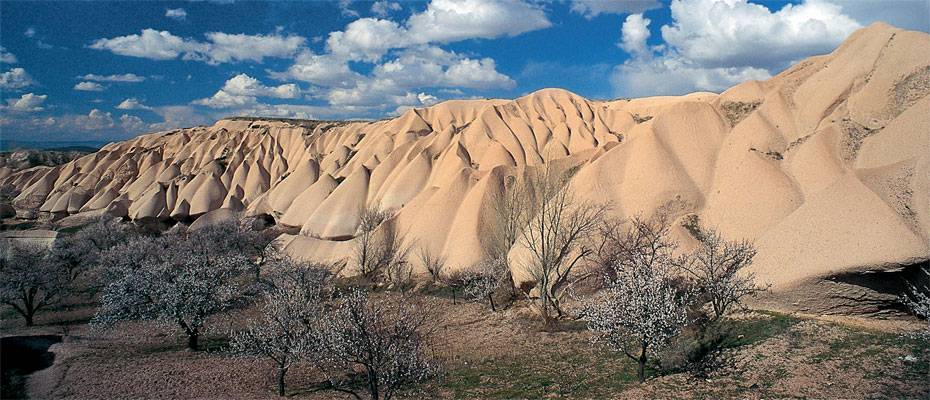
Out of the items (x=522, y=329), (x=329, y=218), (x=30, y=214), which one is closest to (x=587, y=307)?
(x=522, y=329)

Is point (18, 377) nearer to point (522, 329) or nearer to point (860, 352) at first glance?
point (522, 329)

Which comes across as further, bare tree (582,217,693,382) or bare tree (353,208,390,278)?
bare tree (353,208,390,278)

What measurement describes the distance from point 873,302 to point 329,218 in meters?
39.4

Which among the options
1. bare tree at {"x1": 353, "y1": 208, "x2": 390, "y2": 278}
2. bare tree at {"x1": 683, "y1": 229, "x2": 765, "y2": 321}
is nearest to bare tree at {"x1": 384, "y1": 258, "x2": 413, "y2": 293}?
bare tree at {"x1": 353, "y1": 208, "x2": 390, "y2": 278}

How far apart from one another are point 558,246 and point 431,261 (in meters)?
11.5

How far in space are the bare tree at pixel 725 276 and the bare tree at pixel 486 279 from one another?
10.4 m

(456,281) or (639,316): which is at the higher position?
(639,316)

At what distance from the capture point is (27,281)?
2683 cm

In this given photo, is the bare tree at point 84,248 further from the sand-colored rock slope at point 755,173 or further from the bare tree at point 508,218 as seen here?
the bare tree at point 508,218

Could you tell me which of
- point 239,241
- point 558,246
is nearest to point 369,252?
point 239,241

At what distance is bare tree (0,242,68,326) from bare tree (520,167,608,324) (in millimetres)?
26333

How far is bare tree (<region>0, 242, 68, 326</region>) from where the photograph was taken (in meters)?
26.4

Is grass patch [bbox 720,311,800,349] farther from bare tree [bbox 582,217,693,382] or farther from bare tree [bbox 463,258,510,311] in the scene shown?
bare tree [bbox 463,258,510,311]

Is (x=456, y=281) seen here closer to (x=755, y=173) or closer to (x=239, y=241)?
(x=755, y=173)
